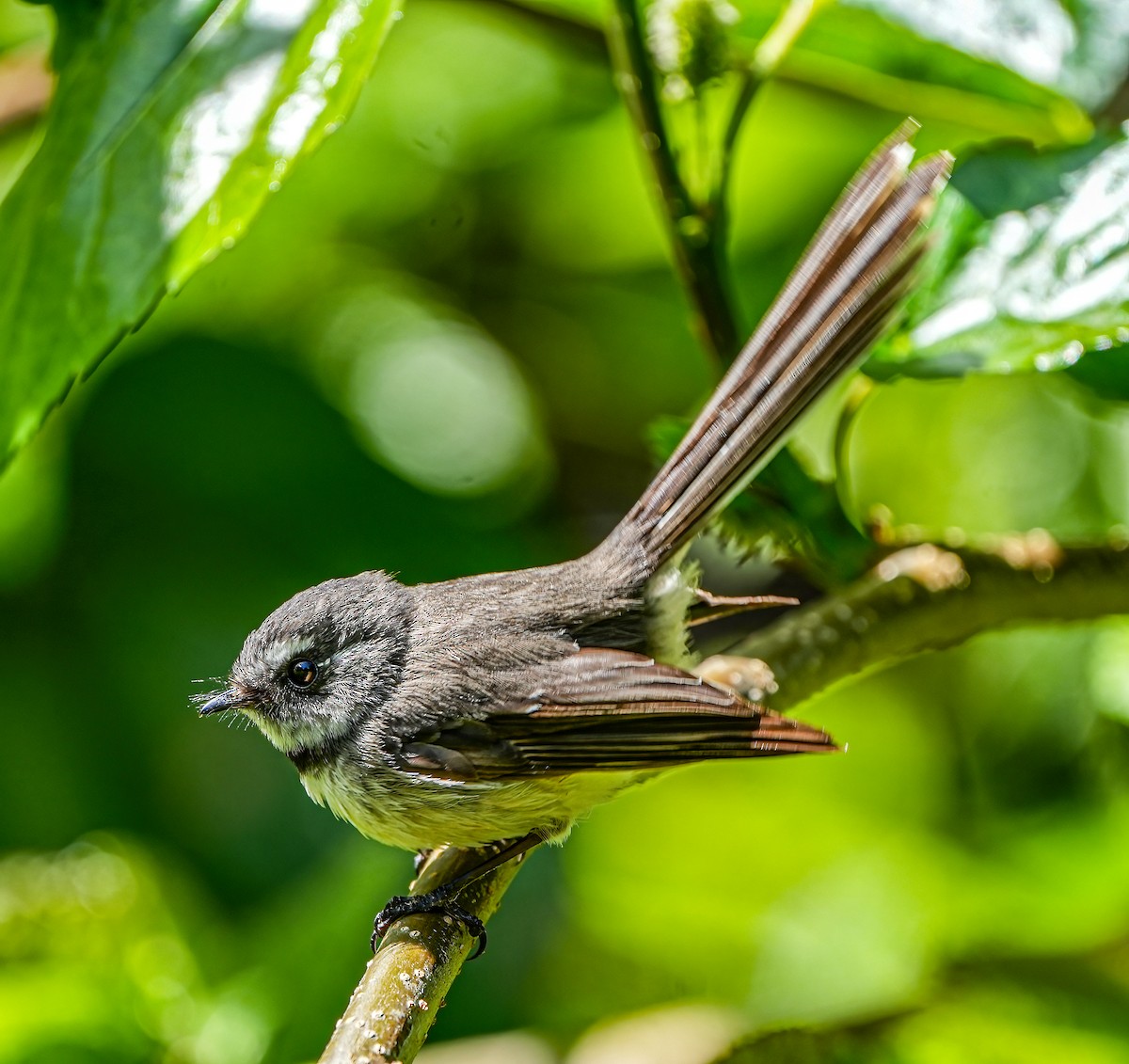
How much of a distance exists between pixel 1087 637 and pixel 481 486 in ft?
5.66

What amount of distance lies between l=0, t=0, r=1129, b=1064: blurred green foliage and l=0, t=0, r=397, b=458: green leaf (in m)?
0.24

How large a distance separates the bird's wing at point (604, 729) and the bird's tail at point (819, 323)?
0.37 metres

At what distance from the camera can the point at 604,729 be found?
7.87 ft

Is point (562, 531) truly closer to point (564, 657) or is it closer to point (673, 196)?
point (564, 657)

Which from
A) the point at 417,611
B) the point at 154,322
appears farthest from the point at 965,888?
the point at 154,322

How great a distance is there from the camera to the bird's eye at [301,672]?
2.63 meters

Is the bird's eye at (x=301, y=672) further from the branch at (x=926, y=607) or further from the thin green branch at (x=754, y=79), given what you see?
the thin green branch at (x=754, y=79)

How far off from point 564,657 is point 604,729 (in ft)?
0.74

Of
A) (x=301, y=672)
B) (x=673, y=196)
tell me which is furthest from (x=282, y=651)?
(x=673, y=196)

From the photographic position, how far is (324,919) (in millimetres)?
3002

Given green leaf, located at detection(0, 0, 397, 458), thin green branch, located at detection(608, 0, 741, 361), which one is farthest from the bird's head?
thin green branch, located at detection(608, 0, 741, 361)

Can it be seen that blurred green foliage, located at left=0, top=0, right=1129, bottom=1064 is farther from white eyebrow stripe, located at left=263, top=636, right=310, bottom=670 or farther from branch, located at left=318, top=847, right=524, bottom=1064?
white eyebrow stripe, located at left=263, top=636, right=310, bottom=670

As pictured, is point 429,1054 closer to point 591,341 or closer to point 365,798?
point 365,798

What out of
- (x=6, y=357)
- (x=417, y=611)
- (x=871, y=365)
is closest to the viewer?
(x=6, y=357)
